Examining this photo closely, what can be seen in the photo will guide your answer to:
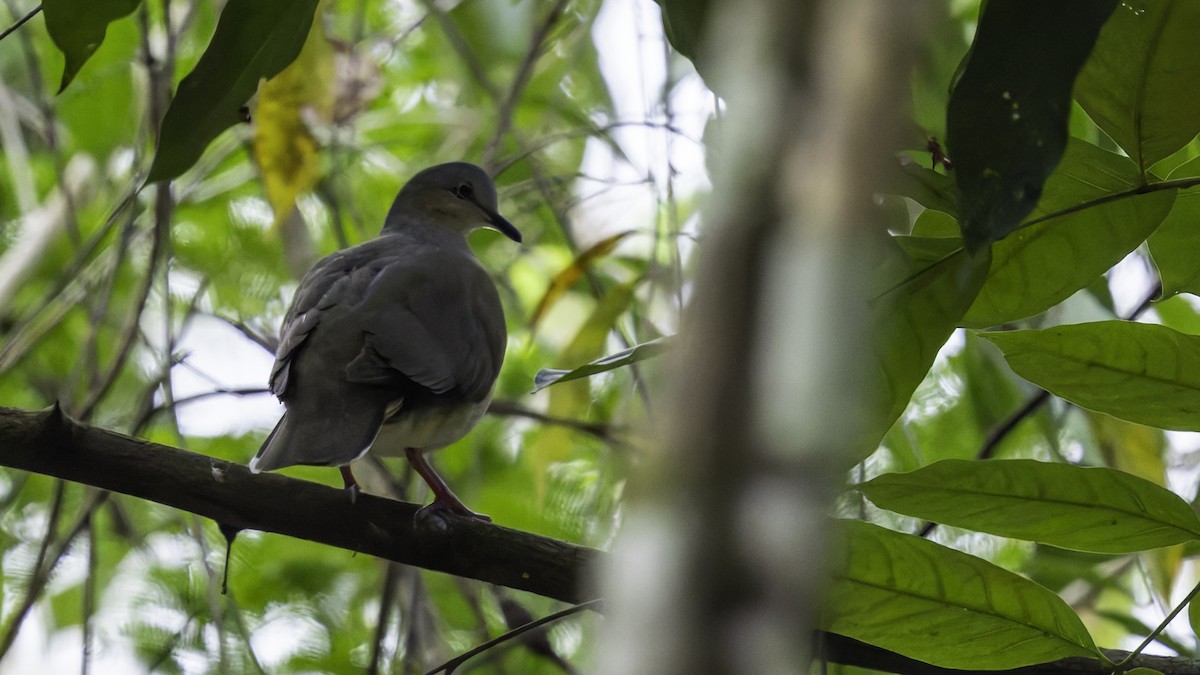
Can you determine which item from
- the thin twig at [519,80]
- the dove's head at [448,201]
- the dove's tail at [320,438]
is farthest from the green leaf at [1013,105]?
the dove's head at [448,201]

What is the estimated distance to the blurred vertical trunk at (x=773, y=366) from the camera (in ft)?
1.05

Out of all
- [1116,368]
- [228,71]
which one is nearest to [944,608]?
[1116,368]

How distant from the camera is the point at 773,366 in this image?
327mm

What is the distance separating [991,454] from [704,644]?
2.48 m

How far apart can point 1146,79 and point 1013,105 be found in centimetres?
26

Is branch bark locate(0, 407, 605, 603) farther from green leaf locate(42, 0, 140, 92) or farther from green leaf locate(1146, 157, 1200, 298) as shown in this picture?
green leaf locate(1146, 157, 1200, 298)

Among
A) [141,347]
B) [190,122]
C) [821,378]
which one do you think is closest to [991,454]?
[190,122]

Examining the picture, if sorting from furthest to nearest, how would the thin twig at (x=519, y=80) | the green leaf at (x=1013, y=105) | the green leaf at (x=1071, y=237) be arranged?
1. the thin twig at (x=519, y=80)
2. the green leaf at (x=1071, y=237)
3. the green leaf at (x=1013, y=105)

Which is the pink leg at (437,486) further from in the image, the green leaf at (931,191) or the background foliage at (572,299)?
the green leaf at (931,191)

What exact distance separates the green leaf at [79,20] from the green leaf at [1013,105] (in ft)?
3.31

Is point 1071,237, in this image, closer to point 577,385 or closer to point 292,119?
point 577,385

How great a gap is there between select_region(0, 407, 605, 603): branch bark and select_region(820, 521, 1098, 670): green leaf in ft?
1.20

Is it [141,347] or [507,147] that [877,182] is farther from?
[507,147]

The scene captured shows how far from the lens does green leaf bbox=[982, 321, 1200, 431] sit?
→ 4.24 feet
